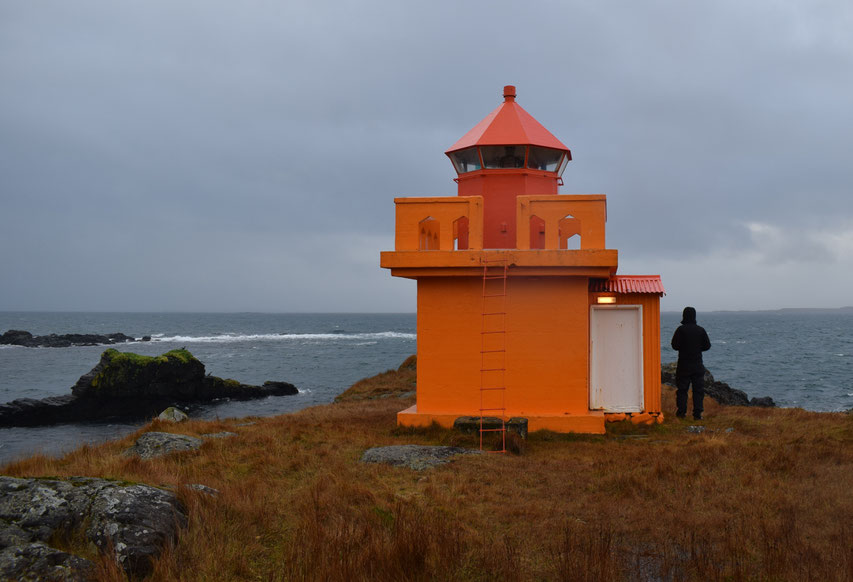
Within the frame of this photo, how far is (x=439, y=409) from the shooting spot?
12.0 m

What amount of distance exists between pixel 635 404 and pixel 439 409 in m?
4.06

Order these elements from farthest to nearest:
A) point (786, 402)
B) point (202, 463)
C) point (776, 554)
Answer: point (786, 402), point (202, 463), point (776, 554)

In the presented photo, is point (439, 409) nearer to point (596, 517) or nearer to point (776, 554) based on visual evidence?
point (596, 517)

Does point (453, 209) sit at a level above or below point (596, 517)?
above

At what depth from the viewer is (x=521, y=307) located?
11.7 meters

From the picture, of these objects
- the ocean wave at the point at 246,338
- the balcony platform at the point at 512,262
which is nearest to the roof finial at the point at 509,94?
the balcony platform at the point at 512,262

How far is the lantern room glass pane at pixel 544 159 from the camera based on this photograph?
12.5m

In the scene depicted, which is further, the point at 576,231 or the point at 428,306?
the point at 576,231

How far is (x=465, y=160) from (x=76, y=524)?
994 cm

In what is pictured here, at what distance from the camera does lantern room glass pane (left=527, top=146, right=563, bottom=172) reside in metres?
12.5

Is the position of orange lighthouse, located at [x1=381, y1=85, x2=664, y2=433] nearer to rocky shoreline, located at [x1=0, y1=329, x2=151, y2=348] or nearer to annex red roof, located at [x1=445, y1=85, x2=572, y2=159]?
annex red roof, located at [x1=445, y1=85, x2=572, y2=159]

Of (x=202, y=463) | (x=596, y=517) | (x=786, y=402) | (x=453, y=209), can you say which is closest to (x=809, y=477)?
(x=596, y=517)

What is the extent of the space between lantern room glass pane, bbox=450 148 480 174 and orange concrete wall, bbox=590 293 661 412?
3.60 m

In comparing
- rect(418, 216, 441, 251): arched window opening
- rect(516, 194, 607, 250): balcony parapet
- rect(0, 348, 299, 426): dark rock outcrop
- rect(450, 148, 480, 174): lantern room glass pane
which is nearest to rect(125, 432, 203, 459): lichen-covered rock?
rect(418, 216, 441, 251): arched window opening
